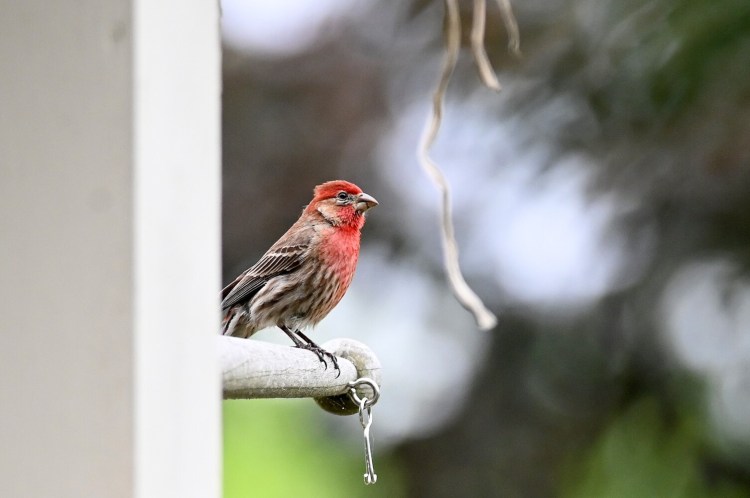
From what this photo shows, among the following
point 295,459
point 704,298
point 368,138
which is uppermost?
point 368,138

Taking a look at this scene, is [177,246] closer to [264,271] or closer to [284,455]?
[264,271]

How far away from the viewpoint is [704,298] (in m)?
3.44

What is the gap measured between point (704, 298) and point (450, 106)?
1.10m

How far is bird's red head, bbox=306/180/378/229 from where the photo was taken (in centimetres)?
250

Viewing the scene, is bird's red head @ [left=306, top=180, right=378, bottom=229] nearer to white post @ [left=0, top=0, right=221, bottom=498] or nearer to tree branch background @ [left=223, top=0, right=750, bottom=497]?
tree branch background @ [left=223, top=0, right=750, bottom=497]

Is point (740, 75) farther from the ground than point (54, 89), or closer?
farther from the ground

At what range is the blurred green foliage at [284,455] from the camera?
10.2 feet

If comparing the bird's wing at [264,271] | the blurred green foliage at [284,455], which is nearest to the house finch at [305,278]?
the bird's wing at [264,271]

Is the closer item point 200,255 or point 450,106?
point 200,255

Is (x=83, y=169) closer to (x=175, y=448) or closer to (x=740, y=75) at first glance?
(x=175, y=448)

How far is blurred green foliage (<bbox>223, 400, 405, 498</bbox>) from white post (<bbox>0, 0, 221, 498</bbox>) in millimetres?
2404

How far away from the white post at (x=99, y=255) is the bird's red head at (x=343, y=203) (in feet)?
5.90

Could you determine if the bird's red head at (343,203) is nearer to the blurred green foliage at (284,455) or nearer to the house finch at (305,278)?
the house finch at (305,278)

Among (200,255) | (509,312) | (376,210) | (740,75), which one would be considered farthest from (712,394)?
(200,255)
